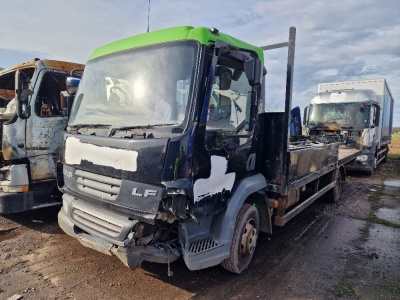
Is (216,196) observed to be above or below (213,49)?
below

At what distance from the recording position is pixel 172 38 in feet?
9.44

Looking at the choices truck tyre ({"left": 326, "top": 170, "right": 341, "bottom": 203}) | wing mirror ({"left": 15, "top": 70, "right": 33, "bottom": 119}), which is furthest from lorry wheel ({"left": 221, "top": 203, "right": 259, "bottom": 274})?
truck tyre ({"left": 326, "top": 170, "right": 341, "bottom": 203})

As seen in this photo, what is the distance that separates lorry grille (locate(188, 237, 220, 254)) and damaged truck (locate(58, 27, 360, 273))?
0.04 feet

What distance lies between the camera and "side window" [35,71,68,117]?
4.76 m

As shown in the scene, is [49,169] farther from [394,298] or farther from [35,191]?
[394,298]

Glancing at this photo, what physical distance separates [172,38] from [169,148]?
1.11 m

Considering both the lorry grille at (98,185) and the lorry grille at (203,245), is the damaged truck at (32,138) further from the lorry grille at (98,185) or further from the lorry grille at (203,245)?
the lorry grille at (203,245)

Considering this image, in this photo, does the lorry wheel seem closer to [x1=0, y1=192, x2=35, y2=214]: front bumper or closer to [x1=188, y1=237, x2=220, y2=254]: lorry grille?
[x1=188, y1=237, x2=220, y2=254]: lorry grille

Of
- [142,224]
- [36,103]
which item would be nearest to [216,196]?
[142,224]

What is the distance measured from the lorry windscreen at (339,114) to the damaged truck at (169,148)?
26.4ft

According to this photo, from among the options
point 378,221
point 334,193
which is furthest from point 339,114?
point 378,221

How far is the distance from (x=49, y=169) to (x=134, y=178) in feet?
8.81

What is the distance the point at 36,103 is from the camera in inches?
183

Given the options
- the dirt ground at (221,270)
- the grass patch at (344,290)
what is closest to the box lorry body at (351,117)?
the dirt ground at (221,270)
